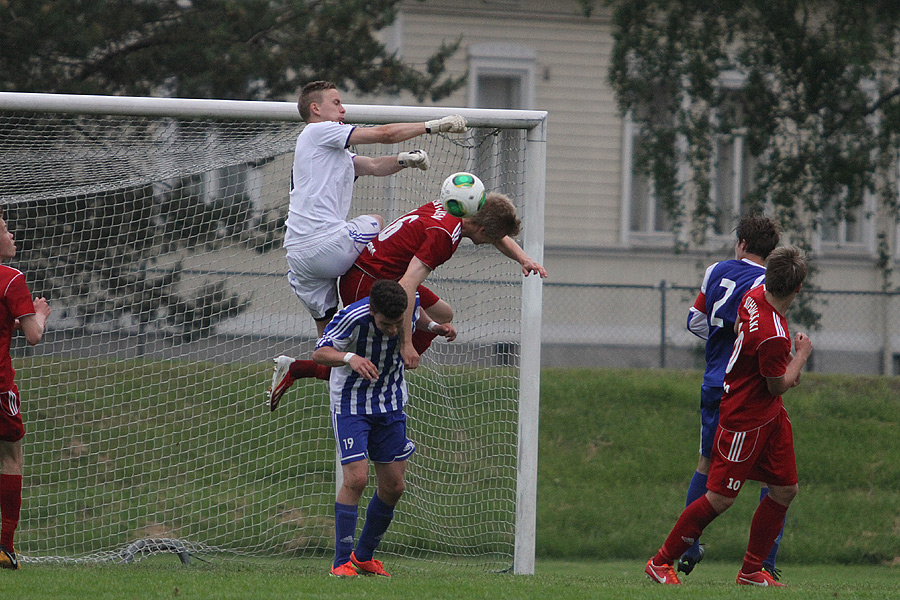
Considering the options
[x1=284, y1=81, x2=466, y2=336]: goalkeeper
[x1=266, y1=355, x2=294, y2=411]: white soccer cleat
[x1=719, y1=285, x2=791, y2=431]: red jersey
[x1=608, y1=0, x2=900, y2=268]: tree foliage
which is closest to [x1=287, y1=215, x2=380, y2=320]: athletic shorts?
[x1=284, y1=81, x2=466, y2=336]: goalkeeper

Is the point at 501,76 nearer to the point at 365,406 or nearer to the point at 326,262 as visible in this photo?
the point at 326,262

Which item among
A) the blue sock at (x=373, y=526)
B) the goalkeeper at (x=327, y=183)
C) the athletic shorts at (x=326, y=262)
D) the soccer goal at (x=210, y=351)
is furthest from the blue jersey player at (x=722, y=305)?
the athletic shorts at (x=326, y=262)

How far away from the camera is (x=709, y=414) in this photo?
644cm

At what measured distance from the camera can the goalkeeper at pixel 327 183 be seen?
228 inches

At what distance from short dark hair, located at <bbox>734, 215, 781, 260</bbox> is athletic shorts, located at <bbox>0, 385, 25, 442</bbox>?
444 cm

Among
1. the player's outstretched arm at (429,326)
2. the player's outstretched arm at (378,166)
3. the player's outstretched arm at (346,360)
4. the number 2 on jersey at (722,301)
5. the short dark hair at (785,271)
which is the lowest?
the player's outstretched arm at (346,360)

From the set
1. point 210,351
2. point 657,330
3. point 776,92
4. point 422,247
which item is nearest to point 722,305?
point 422,247

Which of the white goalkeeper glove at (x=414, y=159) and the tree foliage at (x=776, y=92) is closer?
the white goalkeeper glove at (x=414, y=159)

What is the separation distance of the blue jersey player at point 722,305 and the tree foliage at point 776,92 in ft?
25.1

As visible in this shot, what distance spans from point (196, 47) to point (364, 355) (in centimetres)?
690

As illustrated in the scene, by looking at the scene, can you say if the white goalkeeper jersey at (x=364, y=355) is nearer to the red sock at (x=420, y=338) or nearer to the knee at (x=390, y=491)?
the red sock at (x=420, y=338)

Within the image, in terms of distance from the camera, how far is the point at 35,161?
725cm

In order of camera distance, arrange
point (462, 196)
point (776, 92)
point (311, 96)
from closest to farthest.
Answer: point (462, 196), point (311, 96), point (776, 92)

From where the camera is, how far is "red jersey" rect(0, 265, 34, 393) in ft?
19.3
